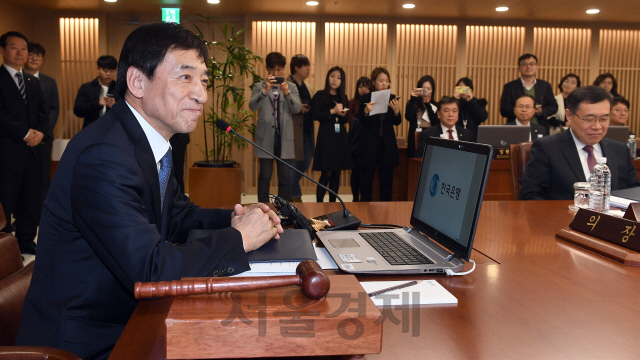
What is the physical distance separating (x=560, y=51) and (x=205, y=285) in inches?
326

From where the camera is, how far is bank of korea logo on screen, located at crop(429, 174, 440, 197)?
4.56ft

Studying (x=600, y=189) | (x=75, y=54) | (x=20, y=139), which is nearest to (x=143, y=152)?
(x=600, y=189)

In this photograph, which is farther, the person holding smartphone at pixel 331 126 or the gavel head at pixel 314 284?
the person holding smartphone at pixel 331 126

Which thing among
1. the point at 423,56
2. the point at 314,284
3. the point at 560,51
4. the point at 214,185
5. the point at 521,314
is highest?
the point at 560,51

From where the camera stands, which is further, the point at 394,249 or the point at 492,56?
the point at 492,56

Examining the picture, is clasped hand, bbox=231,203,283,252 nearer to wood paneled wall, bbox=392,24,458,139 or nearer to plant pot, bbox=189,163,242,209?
plant pot, bbox=189,163,242,209

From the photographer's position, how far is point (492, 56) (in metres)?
7.61

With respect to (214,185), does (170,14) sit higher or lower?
higher

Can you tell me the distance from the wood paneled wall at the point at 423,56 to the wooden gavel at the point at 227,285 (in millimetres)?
6826

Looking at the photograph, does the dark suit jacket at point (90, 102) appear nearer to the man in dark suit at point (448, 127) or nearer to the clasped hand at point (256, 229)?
the man in dark suit at point (448, 127)

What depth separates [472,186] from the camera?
1176 millimetres

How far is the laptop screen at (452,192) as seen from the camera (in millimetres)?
1150

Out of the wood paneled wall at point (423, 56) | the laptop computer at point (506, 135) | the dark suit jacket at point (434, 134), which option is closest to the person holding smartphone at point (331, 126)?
the dark suit jacket at point (434, 134)

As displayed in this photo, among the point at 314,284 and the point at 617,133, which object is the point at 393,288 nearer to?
the point at 314,284
